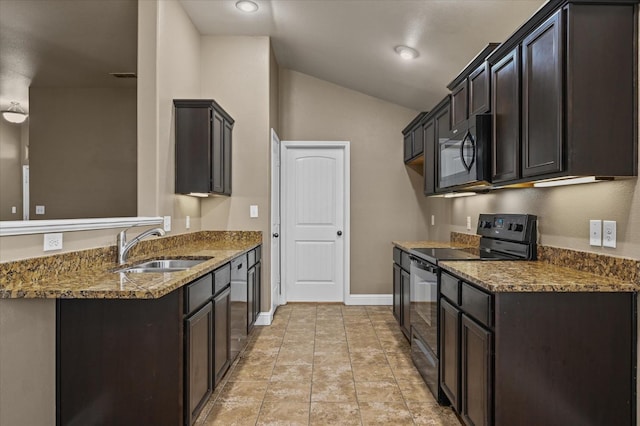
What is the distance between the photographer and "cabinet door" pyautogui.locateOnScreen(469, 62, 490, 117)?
2322 mm

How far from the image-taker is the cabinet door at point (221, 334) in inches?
95.0

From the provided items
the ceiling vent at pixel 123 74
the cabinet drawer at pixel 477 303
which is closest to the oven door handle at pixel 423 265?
the cabinet drawer at pixel 477 303

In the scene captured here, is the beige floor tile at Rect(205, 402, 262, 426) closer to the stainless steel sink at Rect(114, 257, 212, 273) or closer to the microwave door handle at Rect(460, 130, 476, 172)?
the stainless steel sink at Rect(114, 257, 212, 273)

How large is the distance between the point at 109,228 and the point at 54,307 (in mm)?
603

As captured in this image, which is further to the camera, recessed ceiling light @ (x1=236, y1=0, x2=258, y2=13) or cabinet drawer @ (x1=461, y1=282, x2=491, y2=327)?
recessed ceiling light @ (x1=236, y1=0, x2=258, y2=13)

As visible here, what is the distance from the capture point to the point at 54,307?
1.77 meters

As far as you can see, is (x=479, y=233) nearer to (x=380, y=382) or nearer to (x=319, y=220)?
(x=380, y=382)

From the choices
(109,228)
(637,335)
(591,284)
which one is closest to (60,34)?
(109,228)

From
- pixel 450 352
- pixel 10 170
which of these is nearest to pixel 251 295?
pixel 450 352

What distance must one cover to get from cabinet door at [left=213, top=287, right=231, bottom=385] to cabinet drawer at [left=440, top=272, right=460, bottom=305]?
4.59 feet

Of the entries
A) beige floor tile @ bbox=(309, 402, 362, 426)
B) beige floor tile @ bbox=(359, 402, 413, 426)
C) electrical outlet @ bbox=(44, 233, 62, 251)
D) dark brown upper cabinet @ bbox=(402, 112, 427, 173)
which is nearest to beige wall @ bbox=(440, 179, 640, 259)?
beige floor tile @ bbox=(359, 402, 413, 426)

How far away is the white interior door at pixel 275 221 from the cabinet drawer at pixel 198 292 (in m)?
2.10

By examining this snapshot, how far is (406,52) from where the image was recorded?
3.46 m

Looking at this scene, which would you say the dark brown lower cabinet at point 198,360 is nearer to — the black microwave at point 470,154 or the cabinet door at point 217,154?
the cabinet door at point 217,154
